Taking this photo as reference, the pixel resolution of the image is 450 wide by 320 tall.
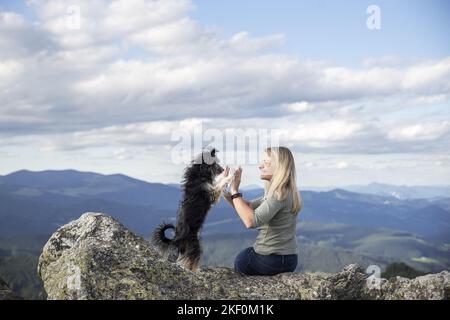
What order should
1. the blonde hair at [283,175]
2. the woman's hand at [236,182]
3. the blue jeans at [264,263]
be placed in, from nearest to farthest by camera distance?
the blonde hair at [283,175]
the woman's hand at [236,182]
the blue jeans at [264,263]

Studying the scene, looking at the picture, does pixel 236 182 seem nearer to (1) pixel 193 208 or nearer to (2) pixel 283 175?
(2) pixel 283 175

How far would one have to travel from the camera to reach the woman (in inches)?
343

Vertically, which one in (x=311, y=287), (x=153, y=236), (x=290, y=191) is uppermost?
(x=290, y=191)

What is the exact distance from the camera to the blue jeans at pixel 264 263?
931 cm

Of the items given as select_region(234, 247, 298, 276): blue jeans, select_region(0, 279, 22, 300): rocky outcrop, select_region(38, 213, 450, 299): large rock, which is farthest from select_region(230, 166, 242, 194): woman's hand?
select_region(0, 279, 22, 300): rocky outcrop

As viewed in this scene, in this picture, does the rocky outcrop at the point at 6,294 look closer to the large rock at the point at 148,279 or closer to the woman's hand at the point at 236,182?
the large rock at the point at 148,279

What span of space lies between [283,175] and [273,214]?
2.41 ft

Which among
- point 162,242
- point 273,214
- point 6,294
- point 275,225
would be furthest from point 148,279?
point 6,294

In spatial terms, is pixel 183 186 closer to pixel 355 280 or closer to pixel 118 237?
pixel 118 237

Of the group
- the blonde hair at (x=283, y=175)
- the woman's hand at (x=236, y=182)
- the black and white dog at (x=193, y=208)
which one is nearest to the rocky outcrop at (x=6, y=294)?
the black and white dog at (x=193, y=208)

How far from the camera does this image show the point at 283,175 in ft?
28.5

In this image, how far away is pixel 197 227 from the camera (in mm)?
10547
